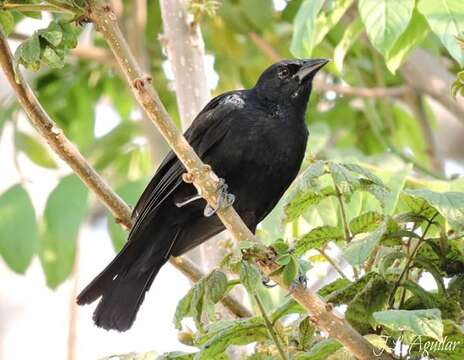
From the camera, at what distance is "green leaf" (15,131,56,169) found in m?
5.32

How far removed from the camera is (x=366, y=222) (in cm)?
278

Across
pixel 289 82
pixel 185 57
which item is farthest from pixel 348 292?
pixel 289 82

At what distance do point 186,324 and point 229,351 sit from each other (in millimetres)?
160

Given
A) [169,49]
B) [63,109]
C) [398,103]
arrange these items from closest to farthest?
[169,49], [63,109], [398,103]

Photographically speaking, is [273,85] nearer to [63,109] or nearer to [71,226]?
[71,226]

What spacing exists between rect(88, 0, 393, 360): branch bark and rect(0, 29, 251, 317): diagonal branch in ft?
0.90

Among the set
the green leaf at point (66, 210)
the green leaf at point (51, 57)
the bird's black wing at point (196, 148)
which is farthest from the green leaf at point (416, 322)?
the green leaf at point (66, 210)

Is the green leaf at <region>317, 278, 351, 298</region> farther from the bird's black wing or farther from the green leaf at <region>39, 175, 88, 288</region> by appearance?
the green leaf at <region>39, 175, 88, 288</region>

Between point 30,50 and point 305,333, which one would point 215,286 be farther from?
point 30,50

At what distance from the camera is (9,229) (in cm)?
416

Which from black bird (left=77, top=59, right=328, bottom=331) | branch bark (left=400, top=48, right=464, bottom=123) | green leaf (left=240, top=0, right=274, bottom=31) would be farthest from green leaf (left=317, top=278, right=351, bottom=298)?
green leaf (left=240, top=0, right=274, bottom=31)

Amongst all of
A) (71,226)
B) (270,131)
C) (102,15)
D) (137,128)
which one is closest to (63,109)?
(137,128)

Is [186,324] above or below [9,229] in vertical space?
below

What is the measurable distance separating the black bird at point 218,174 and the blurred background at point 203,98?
0.13 metres
